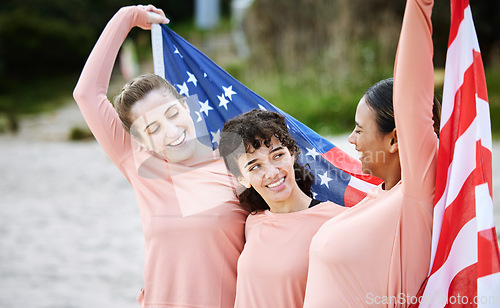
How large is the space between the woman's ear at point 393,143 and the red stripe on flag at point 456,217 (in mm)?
235

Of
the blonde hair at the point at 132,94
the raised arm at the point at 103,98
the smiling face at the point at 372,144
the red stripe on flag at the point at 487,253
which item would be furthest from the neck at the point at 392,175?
the raised arm at the point at 103,98

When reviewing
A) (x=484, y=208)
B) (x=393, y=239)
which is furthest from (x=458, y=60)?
(x=393, y=239)

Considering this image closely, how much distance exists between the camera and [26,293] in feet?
16.8

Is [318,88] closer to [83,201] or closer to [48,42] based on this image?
[83,201]

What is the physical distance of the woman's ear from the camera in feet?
5.90

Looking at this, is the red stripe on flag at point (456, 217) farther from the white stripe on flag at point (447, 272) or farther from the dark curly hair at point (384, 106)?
the dark curly hair at point (384, 106)

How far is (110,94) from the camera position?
16281 millimetres

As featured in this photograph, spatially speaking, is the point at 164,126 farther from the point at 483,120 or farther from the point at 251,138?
the point at 483,120

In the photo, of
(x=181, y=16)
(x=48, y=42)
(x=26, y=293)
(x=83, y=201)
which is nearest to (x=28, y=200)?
(x=83, y=201)

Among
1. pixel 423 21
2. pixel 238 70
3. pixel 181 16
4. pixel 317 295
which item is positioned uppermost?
pixel 181 16

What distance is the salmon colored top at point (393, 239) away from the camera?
63.4 inches

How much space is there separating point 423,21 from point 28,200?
752 cm

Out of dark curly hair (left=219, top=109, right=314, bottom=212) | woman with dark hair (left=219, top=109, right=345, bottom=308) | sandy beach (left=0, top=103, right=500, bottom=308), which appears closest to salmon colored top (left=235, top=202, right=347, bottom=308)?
woman with dark hair (left=219, top=109, right=345, bottom=308)

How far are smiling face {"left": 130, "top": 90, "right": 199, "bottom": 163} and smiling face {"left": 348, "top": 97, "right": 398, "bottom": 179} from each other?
0.80m
